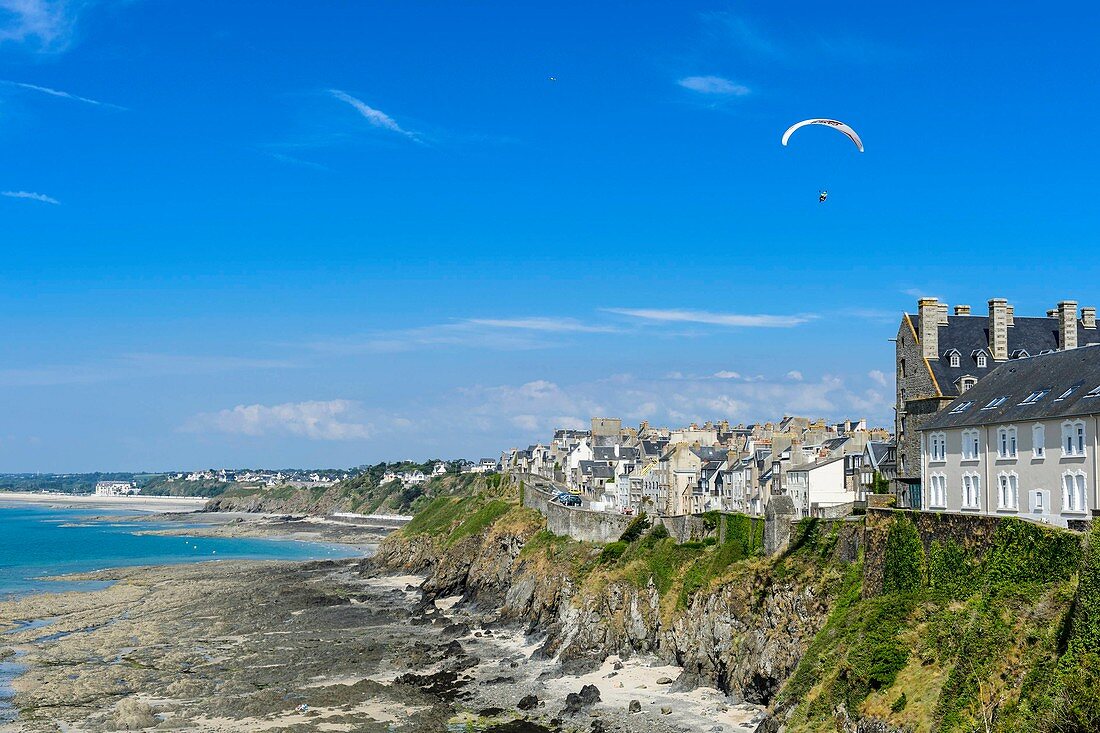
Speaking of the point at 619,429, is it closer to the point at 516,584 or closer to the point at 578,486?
the point at 578,486

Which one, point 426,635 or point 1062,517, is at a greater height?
point 1062,517

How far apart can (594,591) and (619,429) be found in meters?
85.1

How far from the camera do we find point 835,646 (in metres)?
34.0

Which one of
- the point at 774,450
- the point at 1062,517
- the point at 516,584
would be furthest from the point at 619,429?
the point at 1062,517

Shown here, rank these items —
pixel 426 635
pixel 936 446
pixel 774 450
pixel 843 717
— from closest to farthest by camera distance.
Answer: pixel 843 717 < pixel 936 446 < pixel 426 635 < pixel 774 450

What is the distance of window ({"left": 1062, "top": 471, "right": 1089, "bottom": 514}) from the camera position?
31406mm

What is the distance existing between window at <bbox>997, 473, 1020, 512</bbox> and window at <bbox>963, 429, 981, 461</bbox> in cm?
174

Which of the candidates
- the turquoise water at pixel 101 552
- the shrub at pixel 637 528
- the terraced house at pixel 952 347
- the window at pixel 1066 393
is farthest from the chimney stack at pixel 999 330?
the turquoise water at pixel 101 552

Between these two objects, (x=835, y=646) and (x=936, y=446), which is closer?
→ (x=835, y=646)

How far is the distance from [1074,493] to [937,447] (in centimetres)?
841

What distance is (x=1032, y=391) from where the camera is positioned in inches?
1414

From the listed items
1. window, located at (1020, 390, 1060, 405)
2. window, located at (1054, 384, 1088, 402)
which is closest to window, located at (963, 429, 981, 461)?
window, located at (1020, 390, 1060, 405)

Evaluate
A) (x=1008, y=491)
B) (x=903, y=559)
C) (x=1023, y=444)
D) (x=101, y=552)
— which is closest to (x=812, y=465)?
(x=1008, y=491)

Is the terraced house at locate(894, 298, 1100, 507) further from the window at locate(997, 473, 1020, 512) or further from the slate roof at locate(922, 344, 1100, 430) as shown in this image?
the window at locate(997, 473, 1020, 512)
